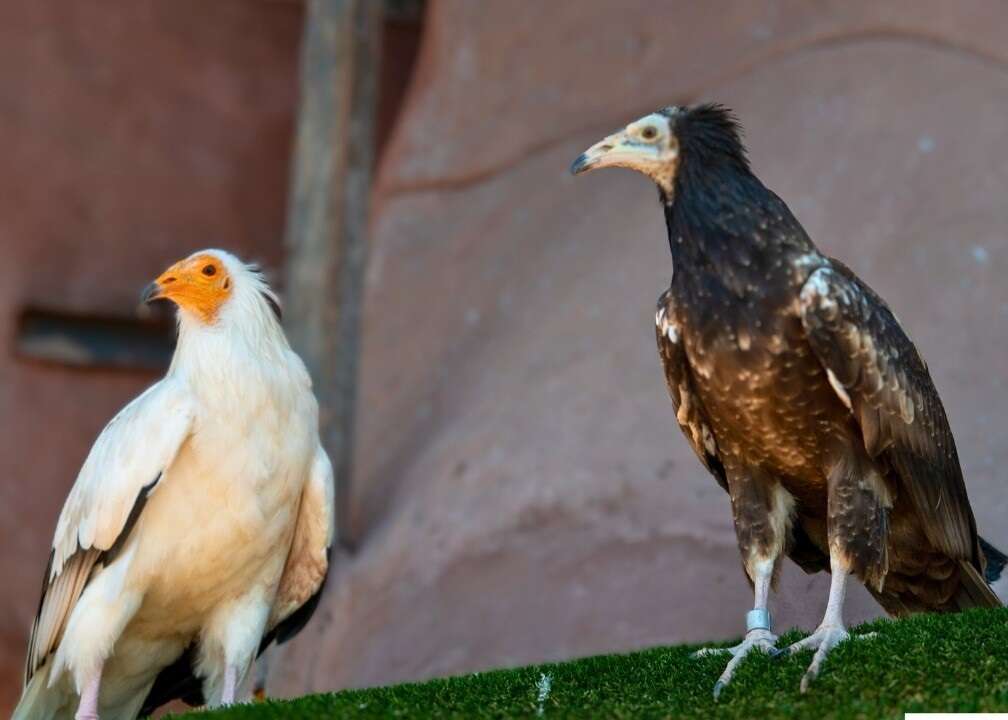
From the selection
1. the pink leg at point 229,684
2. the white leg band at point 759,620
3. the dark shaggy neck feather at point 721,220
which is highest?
the dark shaggy neck feather at point 721,220

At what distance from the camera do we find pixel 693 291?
4891mm

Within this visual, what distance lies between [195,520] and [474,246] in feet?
12.5

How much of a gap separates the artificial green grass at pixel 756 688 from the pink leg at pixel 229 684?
2.73ft

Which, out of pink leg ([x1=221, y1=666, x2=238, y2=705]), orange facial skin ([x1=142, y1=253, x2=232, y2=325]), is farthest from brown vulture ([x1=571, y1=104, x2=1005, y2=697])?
pink leg ([x1=221, y1=666, x2=238, y2=705])

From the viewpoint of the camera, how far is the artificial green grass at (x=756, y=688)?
4039mm

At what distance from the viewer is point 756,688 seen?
4.32 m

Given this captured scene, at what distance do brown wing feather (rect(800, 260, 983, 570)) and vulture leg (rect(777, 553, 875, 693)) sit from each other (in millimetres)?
365

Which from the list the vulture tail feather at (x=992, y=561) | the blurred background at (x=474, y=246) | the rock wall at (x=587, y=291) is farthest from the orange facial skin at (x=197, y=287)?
the vulture tail feather at (x=992, y=561)

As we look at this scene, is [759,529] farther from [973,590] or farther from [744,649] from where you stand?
[973,590]

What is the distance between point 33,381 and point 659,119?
19.2 ft

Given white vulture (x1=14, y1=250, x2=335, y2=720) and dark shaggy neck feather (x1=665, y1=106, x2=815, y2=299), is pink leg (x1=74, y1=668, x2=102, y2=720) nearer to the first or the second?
white vulture (x1=14, y1=250, x2=335, y2=720)

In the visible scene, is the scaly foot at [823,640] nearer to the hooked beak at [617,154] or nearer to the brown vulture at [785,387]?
the brown vulture at [785,387]

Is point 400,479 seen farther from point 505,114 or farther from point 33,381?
point 33,381

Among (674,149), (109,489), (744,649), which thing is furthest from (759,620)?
(109,489)
